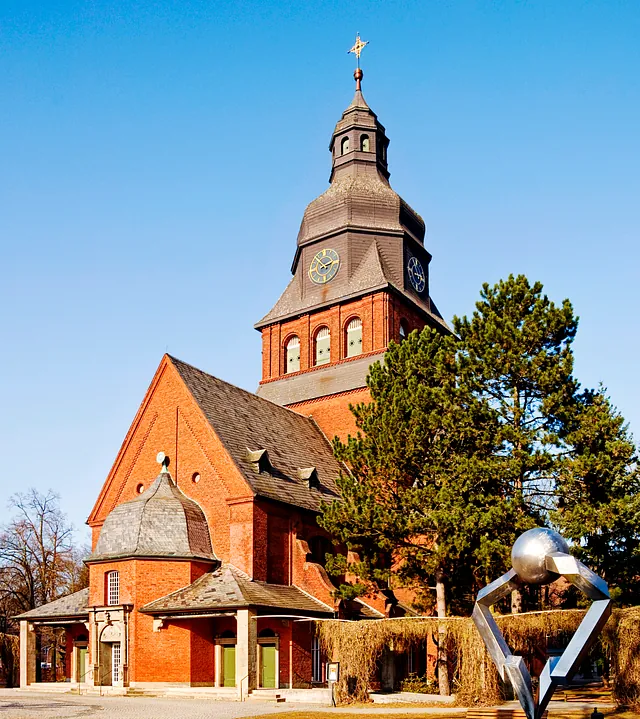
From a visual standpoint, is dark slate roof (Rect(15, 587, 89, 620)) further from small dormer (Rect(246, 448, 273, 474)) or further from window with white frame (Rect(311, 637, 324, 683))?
window with white frame (Rect(311, 637, 324, 683))

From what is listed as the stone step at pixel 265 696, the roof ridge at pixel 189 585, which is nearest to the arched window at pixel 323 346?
the roof ridge at pixel 189 585

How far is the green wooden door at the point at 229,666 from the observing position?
114ft

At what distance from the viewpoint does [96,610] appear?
119 feet

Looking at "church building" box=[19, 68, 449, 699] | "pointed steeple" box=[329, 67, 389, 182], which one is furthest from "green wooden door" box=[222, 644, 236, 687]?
"pointed steeple" box=[329, 67, 389, 182]

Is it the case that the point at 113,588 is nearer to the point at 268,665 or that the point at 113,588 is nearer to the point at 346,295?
the point at 268,665

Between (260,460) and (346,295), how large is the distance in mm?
13925

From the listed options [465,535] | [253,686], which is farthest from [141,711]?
[465,535]

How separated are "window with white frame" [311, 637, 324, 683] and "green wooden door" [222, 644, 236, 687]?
10.3 feet

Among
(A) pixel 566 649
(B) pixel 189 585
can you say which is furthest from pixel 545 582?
(B) pixel 189 585

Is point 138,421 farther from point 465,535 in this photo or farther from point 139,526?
point 465,535

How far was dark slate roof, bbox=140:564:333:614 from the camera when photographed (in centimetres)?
3369

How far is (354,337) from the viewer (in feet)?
164

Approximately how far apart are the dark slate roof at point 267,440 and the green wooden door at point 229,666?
6230 mm

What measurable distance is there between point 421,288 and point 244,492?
2096 centimetres
